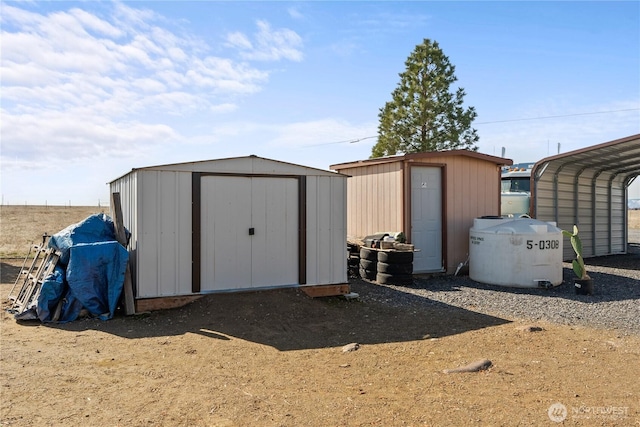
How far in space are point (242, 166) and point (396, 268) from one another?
374 cm

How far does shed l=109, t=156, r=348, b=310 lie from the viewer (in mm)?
7168

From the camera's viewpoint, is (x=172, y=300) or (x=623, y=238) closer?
(x=172, y=300)

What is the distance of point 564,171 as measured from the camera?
14.0 m

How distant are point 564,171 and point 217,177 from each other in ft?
35.1

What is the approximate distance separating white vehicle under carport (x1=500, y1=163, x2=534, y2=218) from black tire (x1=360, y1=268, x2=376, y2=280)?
5.78 metres

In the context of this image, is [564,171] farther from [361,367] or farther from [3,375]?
[3,375]

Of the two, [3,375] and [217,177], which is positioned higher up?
[217,177]

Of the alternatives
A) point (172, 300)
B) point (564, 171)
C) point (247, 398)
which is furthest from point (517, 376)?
point (564, 171)

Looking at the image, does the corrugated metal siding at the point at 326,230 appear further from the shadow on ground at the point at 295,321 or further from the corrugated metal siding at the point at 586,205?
the corrugated metal siding at the point at 586,205

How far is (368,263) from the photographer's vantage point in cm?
1012

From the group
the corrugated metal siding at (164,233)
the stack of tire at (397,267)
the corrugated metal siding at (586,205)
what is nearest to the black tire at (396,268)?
the stack of tire at (397,267)

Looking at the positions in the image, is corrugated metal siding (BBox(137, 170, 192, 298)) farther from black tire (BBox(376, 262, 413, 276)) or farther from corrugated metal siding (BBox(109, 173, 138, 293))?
black tire (BBox(376, 262, 413, 276))

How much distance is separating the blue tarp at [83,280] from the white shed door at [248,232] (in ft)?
4.04

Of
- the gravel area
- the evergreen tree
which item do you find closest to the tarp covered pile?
the gravel area
